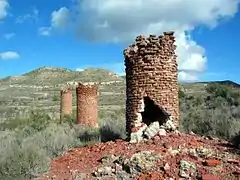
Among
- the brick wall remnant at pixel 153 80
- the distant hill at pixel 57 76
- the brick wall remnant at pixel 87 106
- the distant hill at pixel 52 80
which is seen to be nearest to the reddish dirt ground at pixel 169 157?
the brick wall remnant at pixel 153 80

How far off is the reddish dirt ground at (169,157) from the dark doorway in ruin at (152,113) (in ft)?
2.55

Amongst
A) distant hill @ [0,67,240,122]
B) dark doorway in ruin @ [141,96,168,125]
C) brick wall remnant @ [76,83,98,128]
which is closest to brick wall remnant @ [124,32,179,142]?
dark doorway in ruin @ [141,96,168,125]

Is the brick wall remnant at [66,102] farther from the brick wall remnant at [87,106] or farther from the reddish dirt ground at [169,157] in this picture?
the reddish dirt ground at [169,157]

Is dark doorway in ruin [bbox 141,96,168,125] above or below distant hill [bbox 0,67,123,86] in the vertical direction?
below

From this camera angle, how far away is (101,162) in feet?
35.5

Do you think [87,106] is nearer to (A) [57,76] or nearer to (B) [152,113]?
(B) [152,113]

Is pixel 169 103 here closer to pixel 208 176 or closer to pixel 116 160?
pixel 116 160

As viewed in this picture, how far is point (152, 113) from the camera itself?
1356cm

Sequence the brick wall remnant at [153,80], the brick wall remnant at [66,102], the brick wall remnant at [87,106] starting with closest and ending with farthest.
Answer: the brick wall remnant at [153,80]
the brick wall remnant at [87,106]
the brick wall remnant at [66,102]

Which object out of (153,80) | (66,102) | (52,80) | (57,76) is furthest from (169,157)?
(57,76)

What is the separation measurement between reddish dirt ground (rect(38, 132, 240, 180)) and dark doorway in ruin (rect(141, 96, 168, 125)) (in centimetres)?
78

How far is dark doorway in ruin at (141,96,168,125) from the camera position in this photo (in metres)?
12.6

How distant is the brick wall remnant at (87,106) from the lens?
894 inches

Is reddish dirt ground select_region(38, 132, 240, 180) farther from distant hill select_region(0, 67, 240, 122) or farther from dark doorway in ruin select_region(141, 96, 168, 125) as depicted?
distant hill select_region(0, 67, 240, 122)
